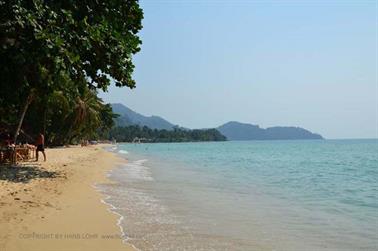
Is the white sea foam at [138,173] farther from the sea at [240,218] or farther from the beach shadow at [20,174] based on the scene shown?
the beach shadow at [20,174]

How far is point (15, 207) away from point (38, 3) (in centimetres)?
434

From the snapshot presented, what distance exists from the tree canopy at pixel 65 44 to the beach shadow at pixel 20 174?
248 cm

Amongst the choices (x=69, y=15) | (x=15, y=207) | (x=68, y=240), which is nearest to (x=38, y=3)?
(x=69, y=15)

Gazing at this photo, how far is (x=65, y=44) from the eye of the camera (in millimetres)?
9609

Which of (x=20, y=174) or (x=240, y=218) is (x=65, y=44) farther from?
(x=20, y=174)

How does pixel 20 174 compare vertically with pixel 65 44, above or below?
below

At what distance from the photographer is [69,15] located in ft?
33.3

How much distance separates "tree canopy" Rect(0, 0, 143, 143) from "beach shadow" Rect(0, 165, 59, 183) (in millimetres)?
2478

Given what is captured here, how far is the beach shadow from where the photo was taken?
14.4m

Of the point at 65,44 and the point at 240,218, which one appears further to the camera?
the point at 240,218

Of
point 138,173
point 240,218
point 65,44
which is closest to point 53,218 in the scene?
point 65,44

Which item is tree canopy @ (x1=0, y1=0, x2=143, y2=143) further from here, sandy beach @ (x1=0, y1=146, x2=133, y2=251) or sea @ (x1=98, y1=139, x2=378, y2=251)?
sea @ (x1=98, y1=139, x2=378, y2=251)

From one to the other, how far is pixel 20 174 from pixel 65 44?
7.57 meters

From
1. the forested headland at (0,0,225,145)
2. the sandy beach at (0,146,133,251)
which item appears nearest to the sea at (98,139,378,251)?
the sandy beach at (0,146,133,251)
